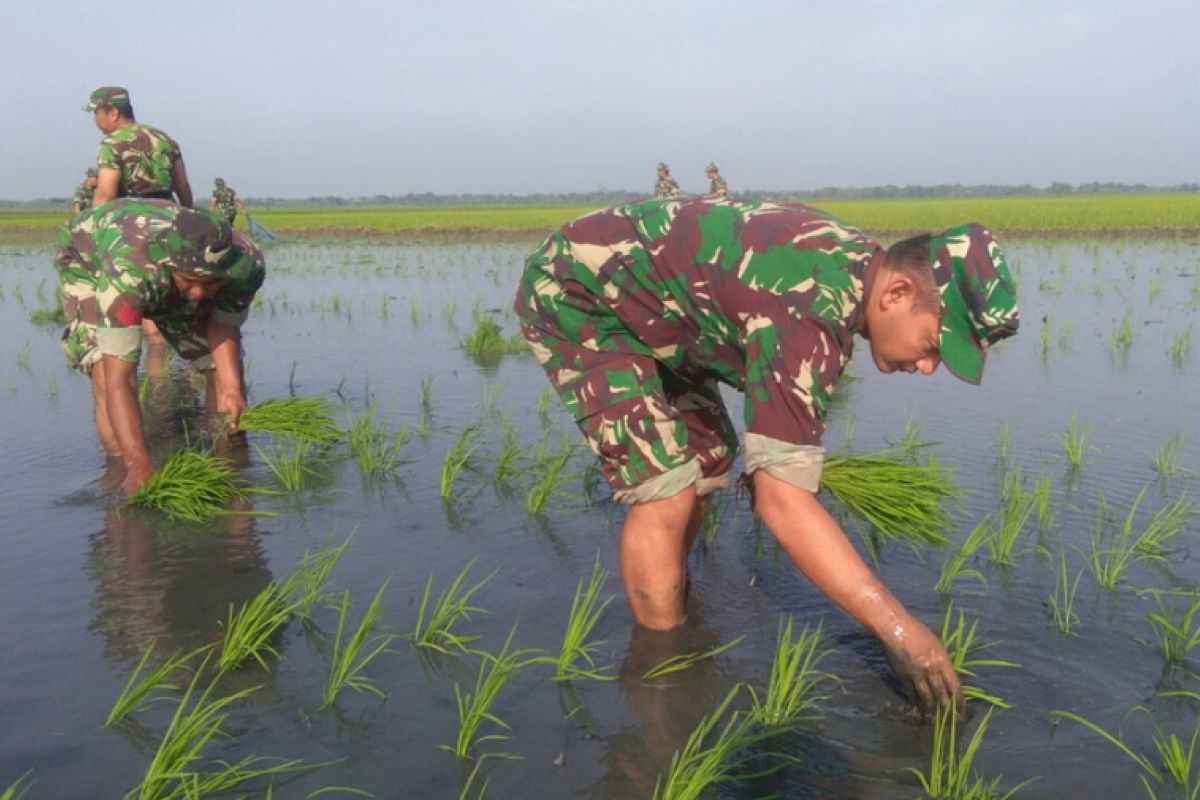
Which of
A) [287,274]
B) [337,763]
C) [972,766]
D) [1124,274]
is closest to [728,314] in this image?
[972,766]

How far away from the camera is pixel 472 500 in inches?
164

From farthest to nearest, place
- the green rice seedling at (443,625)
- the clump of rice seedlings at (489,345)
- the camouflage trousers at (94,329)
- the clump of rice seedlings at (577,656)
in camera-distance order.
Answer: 1. the clump of rice seedlings at (489,345)
2. the camouflage trousers at (94,329)
3. the green rice seedling at (443,625)
4. the clump of rice seedlings at (577,656)

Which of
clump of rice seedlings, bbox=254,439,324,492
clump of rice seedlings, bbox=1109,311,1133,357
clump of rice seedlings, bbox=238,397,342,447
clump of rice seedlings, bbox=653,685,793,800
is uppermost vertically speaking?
clump of rice seedlings, bbox=1109,311,1133,357

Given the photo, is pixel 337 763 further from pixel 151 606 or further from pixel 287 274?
pixel 287 274

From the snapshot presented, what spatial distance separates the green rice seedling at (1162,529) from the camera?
3385mm

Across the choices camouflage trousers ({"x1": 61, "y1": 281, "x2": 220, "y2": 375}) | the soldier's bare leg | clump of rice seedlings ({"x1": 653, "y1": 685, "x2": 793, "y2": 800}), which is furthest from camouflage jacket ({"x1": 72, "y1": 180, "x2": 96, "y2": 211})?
clump of rice seedlings ({"x1": 653, "y1": 685, "x2": 793, "y2": 800})

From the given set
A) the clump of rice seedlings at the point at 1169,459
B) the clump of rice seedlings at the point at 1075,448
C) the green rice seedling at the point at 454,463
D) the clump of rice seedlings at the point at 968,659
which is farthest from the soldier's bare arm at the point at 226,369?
the clump of rice seedlings at the point at 1169,459

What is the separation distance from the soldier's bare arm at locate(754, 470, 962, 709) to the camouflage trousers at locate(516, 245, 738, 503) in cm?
47

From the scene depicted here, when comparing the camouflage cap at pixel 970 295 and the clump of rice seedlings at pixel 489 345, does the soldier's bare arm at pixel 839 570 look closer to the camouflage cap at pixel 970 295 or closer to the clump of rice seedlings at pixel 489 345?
the camouflage cap at pixel 970 295

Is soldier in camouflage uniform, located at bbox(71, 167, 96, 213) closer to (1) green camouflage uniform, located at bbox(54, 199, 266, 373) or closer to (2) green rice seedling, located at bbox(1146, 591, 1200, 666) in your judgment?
(1) green camouflage uniform, located at bbox(54, 199, 266, 373)

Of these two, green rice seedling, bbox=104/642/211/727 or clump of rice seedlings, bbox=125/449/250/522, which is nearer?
green rice seedling, bbox=104/642/211/727

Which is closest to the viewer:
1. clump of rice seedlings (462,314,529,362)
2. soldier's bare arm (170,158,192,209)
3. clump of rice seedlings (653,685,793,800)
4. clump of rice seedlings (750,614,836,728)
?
clump of rice seedlings (653,685,793,800)

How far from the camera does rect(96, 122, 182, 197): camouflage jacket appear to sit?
5488mm

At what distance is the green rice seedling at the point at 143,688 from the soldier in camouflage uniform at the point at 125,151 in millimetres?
3581
